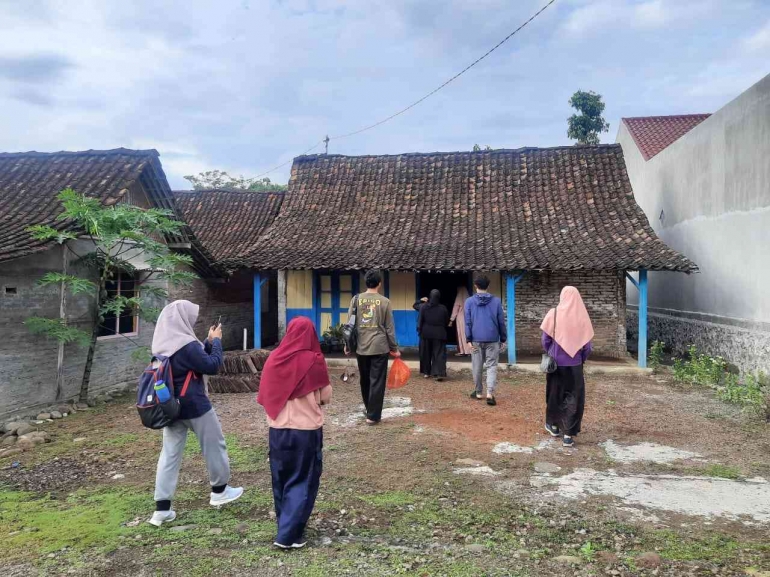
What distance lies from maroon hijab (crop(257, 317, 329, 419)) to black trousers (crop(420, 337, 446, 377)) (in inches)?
254

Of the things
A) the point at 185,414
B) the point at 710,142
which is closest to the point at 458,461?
the point at 185,414

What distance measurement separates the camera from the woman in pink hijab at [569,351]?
5.44 meters

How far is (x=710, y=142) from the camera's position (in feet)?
35.3

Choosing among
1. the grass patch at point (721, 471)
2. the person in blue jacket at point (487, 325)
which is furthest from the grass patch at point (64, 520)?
the grass patch at point (721, 471)

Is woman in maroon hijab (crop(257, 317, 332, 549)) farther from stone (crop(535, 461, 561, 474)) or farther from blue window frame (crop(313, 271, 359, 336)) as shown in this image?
blue window frame (crop(313, 271, 359, 336))

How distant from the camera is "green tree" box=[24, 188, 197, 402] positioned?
23.6 ft

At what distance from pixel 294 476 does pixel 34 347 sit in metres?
5.89

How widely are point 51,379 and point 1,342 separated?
39.6 inches

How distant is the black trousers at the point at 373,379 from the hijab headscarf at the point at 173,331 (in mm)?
2570

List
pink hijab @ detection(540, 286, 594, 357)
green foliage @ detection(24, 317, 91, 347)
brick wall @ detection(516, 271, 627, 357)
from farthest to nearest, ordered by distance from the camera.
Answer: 1. brick wall @ detection(516, 271, 627, 357)
2. green foliage @ detection(24, 317, 91, 347)
3. pink hijab @ detection(540, 286, 594, 357)

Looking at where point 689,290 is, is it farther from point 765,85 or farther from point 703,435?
point 703,435

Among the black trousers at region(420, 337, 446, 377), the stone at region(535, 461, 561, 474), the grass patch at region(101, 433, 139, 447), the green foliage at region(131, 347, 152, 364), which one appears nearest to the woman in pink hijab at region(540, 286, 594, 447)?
the stone at region(535, 461, 561, 474)

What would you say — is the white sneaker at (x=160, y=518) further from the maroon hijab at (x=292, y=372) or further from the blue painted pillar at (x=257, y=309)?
the blue painted pillar at (x=257, y=309)

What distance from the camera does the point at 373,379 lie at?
20.5 feet
